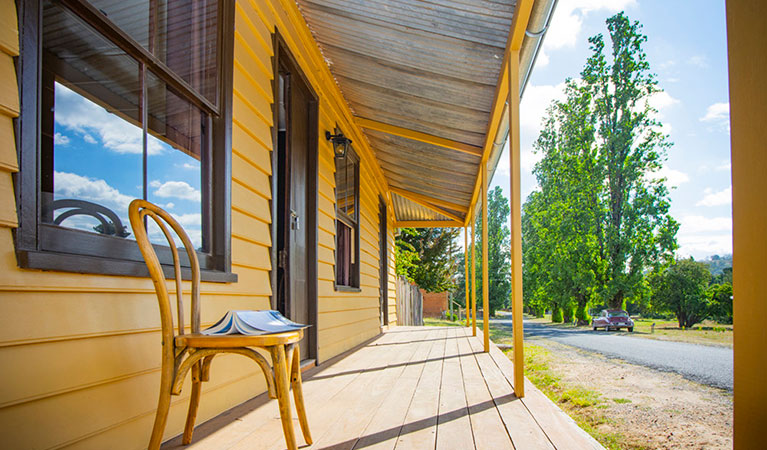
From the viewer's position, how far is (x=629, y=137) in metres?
21.0

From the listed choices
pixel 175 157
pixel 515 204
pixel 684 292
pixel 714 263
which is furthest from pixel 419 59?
pixel 714 263

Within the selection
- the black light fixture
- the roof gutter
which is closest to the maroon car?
the black light fixture

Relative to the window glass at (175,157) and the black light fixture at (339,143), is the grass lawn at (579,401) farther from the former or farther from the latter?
the window glass at (175,157)

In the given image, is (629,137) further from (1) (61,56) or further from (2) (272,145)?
(1) (61,56)

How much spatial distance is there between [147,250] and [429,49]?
231 cm

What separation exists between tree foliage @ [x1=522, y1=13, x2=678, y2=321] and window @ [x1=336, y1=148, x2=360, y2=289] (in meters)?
17.8

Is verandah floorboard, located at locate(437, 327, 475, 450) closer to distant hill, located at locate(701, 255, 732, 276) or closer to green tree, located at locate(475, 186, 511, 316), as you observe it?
distant hill, located at locate(701, 255, 732, 276)

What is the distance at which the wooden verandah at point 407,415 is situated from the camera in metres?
1.76

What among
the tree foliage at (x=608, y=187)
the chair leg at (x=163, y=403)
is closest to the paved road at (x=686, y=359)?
the chair leg at (x=163, y=403)

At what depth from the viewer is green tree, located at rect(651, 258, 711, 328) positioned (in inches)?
835

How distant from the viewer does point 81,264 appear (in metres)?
1.27

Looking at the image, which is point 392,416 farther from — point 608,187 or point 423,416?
point 608,187

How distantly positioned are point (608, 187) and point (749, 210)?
22.8 m

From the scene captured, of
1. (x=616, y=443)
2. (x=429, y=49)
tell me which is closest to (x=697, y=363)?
(x=616, y=443)
